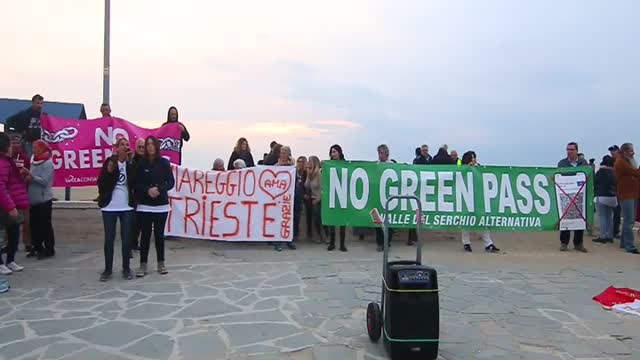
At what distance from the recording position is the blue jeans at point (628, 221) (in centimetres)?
1091

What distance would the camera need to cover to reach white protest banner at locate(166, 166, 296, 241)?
10.9 m

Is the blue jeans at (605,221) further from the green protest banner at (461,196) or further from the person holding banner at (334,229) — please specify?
the person holding banner at (334,229)

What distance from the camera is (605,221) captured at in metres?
12.0

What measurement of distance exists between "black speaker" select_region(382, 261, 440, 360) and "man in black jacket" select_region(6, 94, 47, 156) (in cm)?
855

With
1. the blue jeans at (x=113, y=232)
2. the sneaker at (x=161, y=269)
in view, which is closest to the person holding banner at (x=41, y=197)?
the blue jeans at (x=113, y=232)

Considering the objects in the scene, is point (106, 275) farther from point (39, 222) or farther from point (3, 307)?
point (39, 222)

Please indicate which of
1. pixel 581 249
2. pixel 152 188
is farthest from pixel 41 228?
pixel 581 249

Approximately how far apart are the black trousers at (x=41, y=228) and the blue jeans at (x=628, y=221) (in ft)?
34.4

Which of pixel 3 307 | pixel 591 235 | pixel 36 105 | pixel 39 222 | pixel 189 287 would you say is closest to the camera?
pixel 3 307

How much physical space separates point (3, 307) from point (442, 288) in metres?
5.47

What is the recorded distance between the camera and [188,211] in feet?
35.9

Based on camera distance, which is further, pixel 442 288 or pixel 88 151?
pixel 88 151

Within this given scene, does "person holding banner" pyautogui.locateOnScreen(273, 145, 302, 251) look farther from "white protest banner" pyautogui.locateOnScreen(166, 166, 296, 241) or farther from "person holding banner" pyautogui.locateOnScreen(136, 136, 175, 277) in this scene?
"person holding banner" pyautogui.locateOnScreen(136, 136, 175, 277)

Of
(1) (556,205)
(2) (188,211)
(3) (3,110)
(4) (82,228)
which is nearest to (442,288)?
(1) (556,205)
